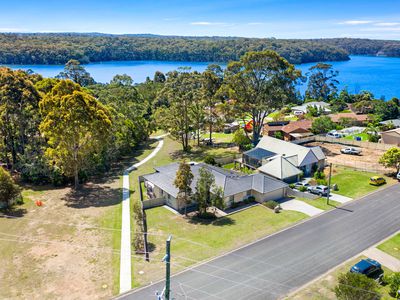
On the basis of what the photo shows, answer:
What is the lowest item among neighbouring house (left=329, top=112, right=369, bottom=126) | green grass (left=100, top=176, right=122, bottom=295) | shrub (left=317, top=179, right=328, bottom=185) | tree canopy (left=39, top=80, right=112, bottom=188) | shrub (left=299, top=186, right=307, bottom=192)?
green grass (left=100, top=176, right=122, bottom=295)

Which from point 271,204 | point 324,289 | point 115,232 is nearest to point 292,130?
point 271,204

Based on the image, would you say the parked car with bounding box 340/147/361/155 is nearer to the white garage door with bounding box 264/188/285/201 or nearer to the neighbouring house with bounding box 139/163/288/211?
the neighbouring house with bounding box 139/163/288/211

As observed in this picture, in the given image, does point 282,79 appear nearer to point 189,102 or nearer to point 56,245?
point 189,102

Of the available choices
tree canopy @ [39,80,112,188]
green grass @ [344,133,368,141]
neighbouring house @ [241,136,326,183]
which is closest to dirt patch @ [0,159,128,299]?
tree canopy @ [39,80,112,188]

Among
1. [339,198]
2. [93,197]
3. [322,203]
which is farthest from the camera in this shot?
[93,197]

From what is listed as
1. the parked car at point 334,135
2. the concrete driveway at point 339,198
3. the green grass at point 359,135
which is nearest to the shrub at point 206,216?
the concrete driveway at point 339,198

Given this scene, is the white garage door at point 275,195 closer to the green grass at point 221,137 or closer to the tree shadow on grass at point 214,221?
the tree shadow on grass at point 214,221

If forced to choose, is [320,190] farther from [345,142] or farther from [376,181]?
[345,142]
